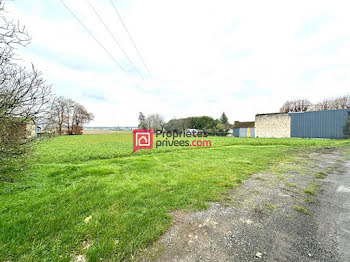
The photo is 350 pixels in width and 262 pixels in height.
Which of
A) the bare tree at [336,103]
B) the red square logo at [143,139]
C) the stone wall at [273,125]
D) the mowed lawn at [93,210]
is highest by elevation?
the bare tree at [336,103]

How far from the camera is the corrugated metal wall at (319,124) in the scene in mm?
18578

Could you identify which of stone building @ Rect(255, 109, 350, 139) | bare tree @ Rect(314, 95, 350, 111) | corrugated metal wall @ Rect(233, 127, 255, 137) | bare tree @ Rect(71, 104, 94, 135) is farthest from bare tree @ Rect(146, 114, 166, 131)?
bare tree @ Rect(314, 95, 350, 111)

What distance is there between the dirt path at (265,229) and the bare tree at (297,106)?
44.8 m

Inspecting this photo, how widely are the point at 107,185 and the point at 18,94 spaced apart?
116 inches

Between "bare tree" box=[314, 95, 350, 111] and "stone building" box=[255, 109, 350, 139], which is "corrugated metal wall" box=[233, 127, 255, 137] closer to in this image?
"stone building" box=[255, 109, 350, 139]

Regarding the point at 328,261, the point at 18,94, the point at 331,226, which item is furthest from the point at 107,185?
the point at 331,226

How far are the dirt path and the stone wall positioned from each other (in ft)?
86.1

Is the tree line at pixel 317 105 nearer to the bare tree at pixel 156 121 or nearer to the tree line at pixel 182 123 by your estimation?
the tree line at pixel 182 123

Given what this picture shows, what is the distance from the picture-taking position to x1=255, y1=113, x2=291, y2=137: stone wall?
80.0 feet

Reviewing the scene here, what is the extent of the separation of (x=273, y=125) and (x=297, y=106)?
18.9m

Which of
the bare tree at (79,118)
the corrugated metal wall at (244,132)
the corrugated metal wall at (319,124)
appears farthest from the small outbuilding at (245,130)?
the bare tree at (79,118)

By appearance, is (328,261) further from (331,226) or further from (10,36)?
(10,36)

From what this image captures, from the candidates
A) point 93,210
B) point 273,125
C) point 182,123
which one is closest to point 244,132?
point 273,125

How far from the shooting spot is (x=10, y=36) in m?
2.79
